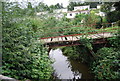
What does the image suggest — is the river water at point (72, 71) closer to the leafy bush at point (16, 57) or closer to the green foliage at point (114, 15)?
the leafy bush at point (16, 57)

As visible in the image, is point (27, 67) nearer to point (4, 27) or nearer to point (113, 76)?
point (4, 27)

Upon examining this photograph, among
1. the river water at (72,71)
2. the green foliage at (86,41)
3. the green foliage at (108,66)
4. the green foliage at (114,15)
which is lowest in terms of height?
the river water at (72,71)

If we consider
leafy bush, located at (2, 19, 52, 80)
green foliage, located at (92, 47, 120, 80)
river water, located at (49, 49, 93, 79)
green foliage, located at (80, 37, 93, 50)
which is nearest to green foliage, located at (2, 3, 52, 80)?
leafy bush, located at (2, 19, 52, 80)

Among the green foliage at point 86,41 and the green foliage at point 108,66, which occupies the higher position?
the green foliage at point 86,41

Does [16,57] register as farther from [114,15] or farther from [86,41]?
[114,15]

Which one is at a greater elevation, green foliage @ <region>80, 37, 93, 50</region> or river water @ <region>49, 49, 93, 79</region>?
green foliage @ <region>80, 37, 93, 50</region>

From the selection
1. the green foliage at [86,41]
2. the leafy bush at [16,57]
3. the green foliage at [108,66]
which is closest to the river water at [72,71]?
the green foliage at [108,66]

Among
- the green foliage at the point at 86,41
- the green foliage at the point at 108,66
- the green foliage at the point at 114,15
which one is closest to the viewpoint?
the green foliage at the point at 108,66

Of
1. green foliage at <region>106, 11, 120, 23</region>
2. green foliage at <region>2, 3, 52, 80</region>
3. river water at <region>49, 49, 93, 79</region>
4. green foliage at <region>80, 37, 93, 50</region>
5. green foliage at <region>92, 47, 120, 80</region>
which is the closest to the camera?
green foliage at <region>2, 3, 52, 80</region>

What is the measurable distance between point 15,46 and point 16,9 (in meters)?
1.05

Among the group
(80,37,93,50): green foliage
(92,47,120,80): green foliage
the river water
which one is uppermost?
(80,37,93,50): green foliage

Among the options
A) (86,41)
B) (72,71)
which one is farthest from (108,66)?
(72,71)

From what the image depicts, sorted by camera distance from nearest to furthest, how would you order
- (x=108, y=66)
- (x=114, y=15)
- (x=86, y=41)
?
(x=108, y=66) < (x=86, y=41) < (x=114, y=15)

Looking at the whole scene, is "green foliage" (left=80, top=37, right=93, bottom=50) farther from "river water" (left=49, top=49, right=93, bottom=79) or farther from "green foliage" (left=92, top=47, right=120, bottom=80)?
"river water" (left=49, top=49, right=93, bottom=79)
